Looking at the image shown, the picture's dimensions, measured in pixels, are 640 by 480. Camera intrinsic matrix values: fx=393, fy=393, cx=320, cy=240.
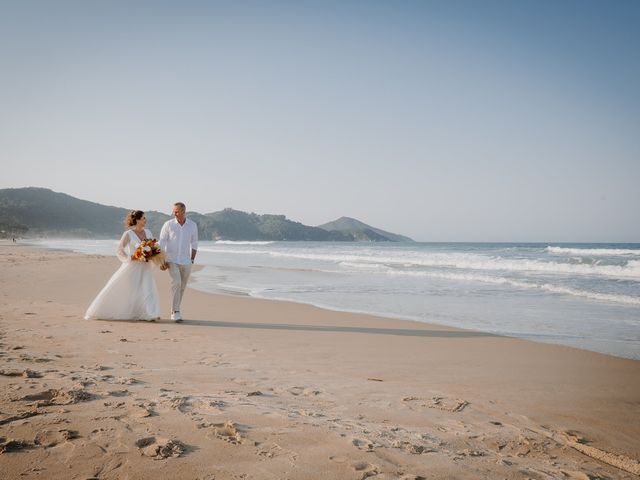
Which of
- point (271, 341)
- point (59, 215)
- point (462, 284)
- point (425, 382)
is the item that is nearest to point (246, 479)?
point (425, 382)

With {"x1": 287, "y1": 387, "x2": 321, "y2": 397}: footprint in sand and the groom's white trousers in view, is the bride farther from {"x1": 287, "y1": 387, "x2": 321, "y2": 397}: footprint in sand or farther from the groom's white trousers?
{"x1": 287, "y1": 387, "x2": 321, "y2": 397}: footprint in sand

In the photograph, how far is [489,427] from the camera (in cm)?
312

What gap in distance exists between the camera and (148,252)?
7.28 meters

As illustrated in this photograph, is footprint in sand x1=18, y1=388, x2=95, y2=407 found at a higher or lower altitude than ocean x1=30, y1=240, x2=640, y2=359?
higher

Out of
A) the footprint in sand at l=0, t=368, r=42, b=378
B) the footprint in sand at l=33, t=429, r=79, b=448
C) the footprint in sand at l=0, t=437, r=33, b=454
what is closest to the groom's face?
the footprint in sand at l=0, t=368, r=42, b=378

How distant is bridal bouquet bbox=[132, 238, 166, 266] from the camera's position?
728cm

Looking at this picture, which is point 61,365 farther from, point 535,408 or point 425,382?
point 535,408

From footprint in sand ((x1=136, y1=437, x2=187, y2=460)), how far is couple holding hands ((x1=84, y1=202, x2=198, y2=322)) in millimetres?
5249

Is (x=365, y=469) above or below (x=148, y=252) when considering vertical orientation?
below

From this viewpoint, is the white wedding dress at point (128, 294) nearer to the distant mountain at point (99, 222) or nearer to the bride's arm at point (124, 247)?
the bride's arm at point (124, 247)

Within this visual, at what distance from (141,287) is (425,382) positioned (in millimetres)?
5606

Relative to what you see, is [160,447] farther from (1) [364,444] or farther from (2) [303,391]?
(2) [303,391]

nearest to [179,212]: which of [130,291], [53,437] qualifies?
[130,291]

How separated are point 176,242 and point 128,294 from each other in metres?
1.30
